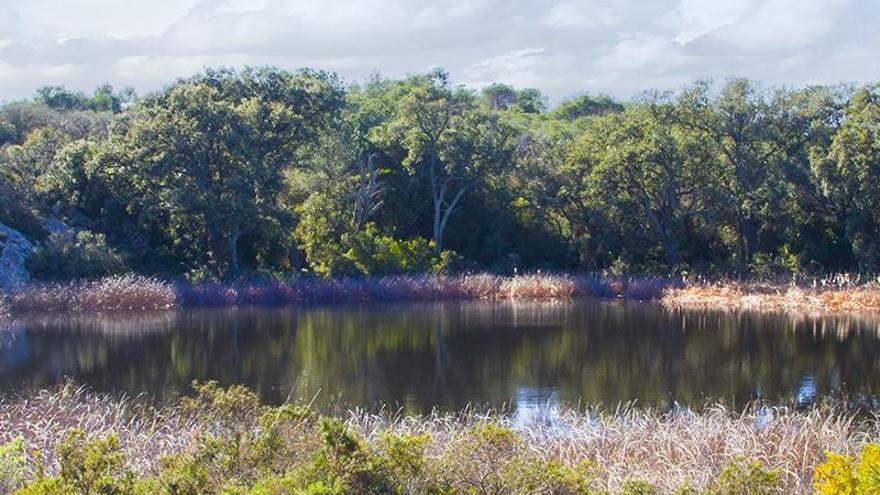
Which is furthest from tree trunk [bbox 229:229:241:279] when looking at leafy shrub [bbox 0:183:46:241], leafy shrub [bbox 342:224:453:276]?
leafy shrub [bbox 0:183:46:241]

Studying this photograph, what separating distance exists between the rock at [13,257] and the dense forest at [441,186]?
2.52 ft

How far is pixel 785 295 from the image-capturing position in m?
30.7

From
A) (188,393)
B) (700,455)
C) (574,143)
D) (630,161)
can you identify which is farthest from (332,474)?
(574,143)

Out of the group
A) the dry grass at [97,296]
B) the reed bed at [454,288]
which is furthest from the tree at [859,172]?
the dry grass at [97,296]

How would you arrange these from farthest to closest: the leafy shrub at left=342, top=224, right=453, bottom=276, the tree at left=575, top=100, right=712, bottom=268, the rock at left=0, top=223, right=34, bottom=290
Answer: the tree at left=575, top=100, right=712, bottom=268 < the leafy shrub at left=342, top=224, right=453, bottom=276 < the rock at left=0, top=223, right=34, bottom=290

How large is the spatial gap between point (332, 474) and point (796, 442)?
6.23 m

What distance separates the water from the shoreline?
2.86ft

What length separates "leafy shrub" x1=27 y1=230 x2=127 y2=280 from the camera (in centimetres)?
2920

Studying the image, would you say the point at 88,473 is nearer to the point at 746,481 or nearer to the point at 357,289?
the point at 746,481

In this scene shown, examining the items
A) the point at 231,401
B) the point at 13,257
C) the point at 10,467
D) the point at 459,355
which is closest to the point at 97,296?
the point at 13,257

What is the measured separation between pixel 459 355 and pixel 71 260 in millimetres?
13638

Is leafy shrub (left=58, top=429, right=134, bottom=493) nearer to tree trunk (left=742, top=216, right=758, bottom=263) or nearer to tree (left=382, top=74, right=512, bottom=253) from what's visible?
tree (left=382, top=74, right=512, bottom=253)

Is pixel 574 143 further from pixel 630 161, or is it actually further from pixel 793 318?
pixel 793 318

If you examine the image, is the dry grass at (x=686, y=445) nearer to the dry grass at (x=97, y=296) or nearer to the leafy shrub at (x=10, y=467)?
the leafy shrub at (x=10, y=467)
